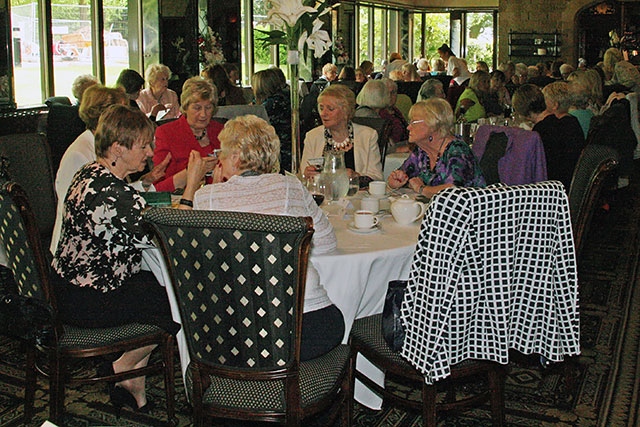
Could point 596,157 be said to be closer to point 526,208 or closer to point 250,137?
point 526,208

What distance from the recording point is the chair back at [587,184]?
126 inches

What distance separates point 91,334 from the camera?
298 cm

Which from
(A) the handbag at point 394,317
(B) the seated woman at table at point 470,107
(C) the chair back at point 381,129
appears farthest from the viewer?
(B) the seated woman at table at point 470,107

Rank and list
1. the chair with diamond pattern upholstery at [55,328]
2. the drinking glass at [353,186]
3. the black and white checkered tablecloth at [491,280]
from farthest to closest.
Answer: the drinking glass at [353,186], the chair with diamond pattern upholstery at [55,328], the black and white checkered tablecloth at [491,280]

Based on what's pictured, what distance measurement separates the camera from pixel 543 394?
11.8 feet

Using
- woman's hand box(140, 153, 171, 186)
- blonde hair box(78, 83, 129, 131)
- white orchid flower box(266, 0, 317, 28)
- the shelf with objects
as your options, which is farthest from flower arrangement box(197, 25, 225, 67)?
the shelf with objects

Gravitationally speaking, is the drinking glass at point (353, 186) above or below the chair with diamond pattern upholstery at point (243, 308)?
above

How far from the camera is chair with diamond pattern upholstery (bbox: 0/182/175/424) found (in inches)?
112

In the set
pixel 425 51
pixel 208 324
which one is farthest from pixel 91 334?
pixel 425 51

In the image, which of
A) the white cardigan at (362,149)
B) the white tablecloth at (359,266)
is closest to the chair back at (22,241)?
the white tablecloth at (359,266)

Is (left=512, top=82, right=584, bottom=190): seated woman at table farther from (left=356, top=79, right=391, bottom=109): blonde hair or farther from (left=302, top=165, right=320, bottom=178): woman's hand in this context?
(left=302, top=165, right=320, bottom=178): woman's hand

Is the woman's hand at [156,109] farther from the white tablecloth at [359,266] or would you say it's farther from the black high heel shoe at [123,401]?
the white tablecloth at [359,266]

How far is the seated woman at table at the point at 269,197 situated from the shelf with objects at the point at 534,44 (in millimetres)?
18339

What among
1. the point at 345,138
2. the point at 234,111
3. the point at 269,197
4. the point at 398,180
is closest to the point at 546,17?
the point at 234,111
